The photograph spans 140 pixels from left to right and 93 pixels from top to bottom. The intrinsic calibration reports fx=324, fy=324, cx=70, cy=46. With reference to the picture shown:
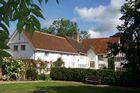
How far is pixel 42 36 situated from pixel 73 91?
2943 centimetres

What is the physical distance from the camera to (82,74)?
3944 cm

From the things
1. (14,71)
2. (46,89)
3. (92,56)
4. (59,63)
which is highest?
(92,56)

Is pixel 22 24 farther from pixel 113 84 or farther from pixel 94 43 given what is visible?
pixel 94 43

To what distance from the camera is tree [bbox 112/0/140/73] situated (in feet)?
79.6

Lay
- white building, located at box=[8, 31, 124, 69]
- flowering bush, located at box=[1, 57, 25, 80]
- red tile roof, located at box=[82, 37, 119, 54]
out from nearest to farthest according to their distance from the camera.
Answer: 1. flowering bush, located at box=[1, 57, 25, 80]
2. white building, located at box=[8, 31, 124, 69]
3. red tile roof, located at box=[82, 37, 119, 54]

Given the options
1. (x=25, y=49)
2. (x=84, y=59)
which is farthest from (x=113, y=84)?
(x=84, y=59)

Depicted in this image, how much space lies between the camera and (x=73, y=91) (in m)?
28.2

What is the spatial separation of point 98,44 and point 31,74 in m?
36.2

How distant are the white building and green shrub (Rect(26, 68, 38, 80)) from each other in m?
3.96

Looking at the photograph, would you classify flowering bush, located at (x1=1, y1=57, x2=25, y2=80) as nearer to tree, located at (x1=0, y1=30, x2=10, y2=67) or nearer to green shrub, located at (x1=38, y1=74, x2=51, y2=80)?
green shrub, located at (x1=38, y1=74, x2=51, y2=80)

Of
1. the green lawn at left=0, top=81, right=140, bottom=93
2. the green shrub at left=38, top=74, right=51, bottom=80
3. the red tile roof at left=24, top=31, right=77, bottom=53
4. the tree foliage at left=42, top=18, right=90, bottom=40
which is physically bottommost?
the green lawn at left=0, top=81, right=140, bottom=93

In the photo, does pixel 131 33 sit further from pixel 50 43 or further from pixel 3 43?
pixel 50 43

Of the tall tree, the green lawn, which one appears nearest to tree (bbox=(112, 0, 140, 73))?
the tall tree

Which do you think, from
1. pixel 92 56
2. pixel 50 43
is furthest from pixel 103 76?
pixel 92 56
